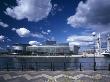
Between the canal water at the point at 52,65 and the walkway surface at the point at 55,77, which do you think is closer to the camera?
the walkway surface at the point at 55,77

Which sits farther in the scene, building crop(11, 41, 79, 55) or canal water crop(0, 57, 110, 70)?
building crop(11, 41, 79, 55)

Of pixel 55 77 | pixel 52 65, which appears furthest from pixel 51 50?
pixel 55 77

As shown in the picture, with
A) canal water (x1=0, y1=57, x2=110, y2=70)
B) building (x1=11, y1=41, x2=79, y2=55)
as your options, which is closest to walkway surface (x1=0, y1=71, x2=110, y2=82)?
canal water (x1=0, y1=57, x2=110, y2=70)

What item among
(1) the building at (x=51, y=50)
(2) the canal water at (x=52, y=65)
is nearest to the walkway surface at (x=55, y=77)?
(2) the canal water at (x=52, y=65)

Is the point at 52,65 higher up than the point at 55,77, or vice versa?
the point at 55,77

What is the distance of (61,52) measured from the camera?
17688 cm

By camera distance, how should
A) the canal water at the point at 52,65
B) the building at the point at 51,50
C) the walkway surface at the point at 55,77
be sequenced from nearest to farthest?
1. the walkway surface at the point at 55,77
2. the canal water at the point at 52,65
3. the building at the point at 51,50

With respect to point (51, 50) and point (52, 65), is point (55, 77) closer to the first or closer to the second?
point (52, 65)

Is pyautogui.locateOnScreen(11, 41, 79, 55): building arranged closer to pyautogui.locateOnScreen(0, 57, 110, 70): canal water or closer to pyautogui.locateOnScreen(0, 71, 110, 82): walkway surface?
pyautogui.locateOnScreen(0, 57, 110, 70): canal water

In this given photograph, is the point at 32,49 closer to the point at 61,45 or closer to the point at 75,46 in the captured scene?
the point at 61,45

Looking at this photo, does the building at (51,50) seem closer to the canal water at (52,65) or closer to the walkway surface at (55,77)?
the canal water at (52,65)

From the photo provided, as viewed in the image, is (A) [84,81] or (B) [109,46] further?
(B) [109,46]

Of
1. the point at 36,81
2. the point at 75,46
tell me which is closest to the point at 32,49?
the point at 75,46

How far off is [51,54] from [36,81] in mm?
157666
